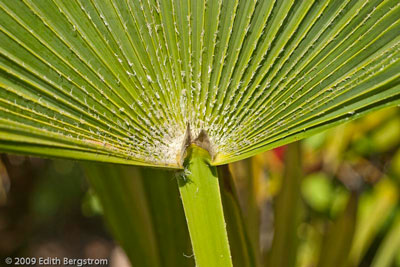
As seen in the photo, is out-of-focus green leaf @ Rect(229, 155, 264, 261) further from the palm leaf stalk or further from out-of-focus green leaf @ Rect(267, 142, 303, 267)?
the palm leaf stalk

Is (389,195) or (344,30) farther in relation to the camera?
(389,195)

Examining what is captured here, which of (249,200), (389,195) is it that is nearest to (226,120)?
(249,200)

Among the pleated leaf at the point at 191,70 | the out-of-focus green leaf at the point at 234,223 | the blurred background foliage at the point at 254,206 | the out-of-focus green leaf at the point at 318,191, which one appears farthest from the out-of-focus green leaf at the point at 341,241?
the out-of-focus green leaf at the point at 318,191

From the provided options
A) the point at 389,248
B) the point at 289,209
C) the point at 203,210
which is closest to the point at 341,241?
the point at 289,209

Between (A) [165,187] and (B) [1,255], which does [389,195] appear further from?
(B) [1,255]

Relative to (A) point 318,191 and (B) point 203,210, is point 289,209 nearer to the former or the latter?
(B) point 203,210

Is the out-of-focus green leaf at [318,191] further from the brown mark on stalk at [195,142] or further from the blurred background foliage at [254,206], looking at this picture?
the brown mark on stalk at [195,142]

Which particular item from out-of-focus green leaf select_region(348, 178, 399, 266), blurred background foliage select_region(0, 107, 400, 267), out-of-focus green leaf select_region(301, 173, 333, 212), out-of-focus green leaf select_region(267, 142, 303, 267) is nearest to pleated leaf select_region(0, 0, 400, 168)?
blurred background foliage select_region(0, 107, 400, 267)
